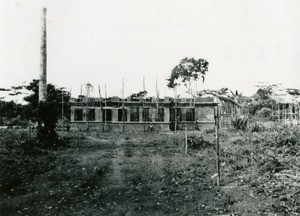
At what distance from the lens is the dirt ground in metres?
9.12

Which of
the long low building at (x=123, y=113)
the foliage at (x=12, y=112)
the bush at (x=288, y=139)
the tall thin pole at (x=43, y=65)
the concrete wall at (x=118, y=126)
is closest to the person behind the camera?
the bush at (x=288, y=139)

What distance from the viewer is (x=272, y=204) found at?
838 cm

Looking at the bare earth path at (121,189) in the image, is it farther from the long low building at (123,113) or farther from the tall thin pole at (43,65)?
the long low building at (123,113)

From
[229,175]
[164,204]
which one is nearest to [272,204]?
[164,204]

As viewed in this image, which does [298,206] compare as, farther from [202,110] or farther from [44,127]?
[202,110]

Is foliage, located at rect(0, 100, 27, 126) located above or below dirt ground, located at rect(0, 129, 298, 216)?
above

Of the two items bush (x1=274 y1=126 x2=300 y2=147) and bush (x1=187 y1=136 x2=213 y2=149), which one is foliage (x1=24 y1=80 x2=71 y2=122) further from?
bush (x1=274 y1=126 x2=300 y2=147)

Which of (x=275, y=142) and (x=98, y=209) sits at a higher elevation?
(x=275, y=142)

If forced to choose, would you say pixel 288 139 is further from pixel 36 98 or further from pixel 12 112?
pixel 12 112

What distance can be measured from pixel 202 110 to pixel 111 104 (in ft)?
37.2

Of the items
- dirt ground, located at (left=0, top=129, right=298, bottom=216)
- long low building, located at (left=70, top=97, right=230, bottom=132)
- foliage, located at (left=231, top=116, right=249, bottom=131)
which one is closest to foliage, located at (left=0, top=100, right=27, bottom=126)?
long low building, located at (left=70, top=97, right=230, bottom=132)

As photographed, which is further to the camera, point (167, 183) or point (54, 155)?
point (54, 155)

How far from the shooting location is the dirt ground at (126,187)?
9.12 m

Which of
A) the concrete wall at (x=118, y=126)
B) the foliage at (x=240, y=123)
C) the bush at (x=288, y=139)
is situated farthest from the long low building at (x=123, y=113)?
the bush at (x=288, y=139)
